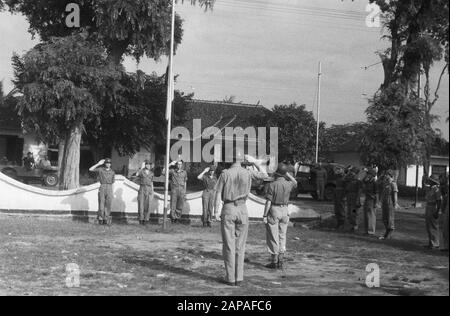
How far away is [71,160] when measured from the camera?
79.6 feet

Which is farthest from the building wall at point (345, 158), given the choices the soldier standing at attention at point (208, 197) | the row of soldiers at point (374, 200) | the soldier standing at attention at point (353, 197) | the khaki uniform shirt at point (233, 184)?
the khaki uniform shirt at point (233, 184)

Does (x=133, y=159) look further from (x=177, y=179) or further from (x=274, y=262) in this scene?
(x=274, y=262)

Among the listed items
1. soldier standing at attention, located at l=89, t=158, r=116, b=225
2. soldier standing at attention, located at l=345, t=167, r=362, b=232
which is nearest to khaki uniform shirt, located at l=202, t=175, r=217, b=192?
soldier standing at attention, located at l=89, t=158, r=116, b=225

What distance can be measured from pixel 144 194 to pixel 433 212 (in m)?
Answer: 7.81

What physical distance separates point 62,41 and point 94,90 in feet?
6.87

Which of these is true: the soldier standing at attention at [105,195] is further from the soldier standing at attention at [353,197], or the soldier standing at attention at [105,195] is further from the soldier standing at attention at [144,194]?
the soldier standing at attention at [353,197]

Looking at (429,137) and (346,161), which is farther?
(346,161)

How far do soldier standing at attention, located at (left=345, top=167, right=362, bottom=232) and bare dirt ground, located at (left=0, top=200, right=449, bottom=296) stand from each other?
71 centimetres

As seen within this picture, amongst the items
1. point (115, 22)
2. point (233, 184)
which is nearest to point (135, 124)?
point (115, 22)

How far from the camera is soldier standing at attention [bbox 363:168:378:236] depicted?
51.9ft
